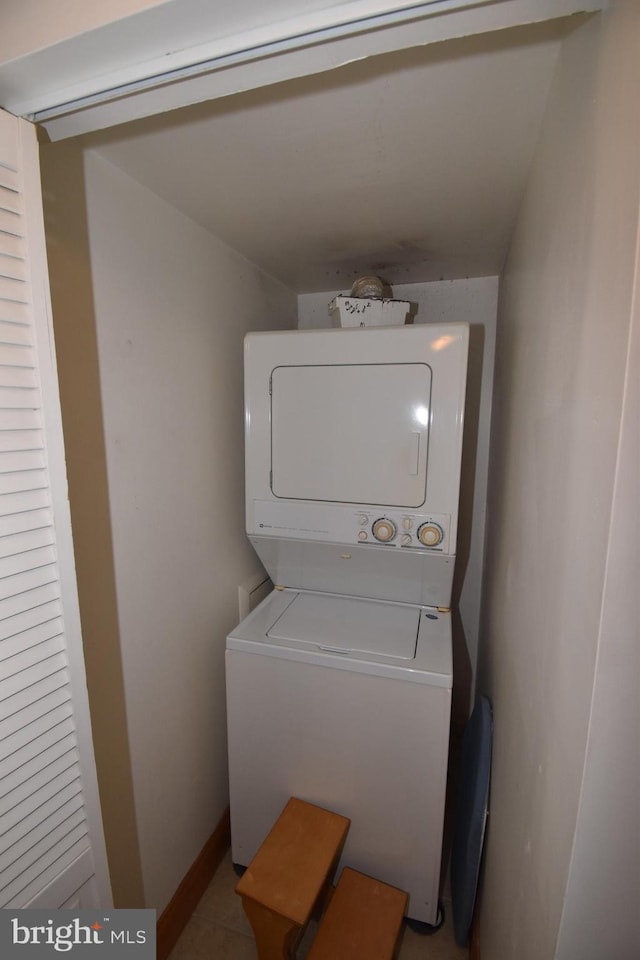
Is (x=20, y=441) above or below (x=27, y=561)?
above

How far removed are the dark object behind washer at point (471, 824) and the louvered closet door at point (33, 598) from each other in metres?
1.08

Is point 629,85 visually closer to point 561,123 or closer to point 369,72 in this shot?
point 561,123

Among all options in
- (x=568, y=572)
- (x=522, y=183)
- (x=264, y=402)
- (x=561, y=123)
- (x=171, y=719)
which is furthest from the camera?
(x=264, y=402)

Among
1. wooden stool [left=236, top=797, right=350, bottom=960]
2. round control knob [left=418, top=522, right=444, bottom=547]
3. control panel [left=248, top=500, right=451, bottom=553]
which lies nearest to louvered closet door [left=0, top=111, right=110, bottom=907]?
wooden stool [left=236, top=797, right=350, bottom=960]

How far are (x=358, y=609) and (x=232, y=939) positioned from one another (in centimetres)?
116

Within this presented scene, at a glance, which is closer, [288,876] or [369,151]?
[369,151]

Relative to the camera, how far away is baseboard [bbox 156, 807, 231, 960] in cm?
137

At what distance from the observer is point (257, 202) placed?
1.30 metres

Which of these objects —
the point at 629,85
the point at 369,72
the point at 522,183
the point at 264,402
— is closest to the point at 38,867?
the point at 264,402

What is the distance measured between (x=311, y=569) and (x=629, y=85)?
4.96ft

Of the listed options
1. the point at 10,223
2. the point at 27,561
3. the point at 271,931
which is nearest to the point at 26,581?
the point at 27,561

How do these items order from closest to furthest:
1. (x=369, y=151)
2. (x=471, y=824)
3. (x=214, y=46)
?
(x=214, y=46) < (x=369, y=151) < (x=471, y=824)

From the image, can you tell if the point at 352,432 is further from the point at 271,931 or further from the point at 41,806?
the point at 271,931

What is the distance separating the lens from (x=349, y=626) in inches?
58.9
